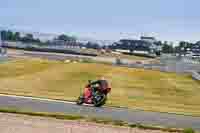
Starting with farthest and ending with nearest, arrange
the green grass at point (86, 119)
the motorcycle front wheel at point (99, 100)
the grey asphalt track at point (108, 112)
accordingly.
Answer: the motorcycle front wheel at point (99, 100)
the grey asphalt track at point (108, 112)
the green grass at point (86, 119)

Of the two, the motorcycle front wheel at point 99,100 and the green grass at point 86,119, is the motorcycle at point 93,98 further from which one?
the green grass at point 86,119

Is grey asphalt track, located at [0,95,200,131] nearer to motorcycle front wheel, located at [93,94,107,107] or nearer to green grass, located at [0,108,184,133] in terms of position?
motorcycle front wheel, located at [93,94,107,107]

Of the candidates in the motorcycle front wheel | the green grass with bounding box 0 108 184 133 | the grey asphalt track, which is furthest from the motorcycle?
the green grass with bounding box 0 108 184 133

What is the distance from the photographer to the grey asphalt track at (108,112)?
14578 millimetres

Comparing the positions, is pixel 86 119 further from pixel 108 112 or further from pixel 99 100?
pixel 99 100

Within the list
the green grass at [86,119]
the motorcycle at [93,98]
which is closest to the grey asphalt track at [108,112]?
the motorcycle at [93,98]

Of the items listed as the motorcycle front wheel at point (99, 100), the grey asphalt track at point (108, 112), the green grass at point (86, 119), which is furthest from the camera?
the motorcycle front wheel at point (99, 100)

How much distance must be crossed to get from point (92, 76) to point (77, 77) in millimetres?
2248

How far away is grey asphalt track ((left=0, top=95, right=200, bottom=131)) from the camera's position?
1458 centimetres

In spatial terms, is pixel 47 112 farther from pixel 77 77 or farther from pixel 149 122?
pixel 77 77

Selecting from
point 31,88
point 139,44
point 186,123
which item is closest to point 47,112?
point 186,123

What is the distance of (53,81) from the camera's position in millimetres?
28969

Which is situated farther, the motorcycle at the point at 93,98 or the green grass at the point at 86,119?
the motorcycle at the point at 93,98

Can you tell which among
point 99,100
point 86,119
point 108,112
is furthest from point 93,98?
point 86,119
